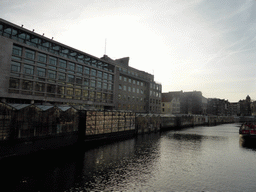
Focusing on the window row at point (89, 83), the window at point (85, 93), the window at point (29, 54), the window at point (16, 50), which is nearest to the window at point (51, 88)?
the window row at point (89, 83)

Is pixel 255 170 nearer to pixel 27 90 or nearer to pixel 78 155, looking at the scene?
pixel 78 155

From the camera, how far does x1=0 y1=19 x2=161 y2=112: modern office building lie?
154ft

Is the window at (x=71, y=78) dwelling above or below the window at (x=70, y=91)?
above

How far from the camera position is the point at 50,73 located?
56.7 m

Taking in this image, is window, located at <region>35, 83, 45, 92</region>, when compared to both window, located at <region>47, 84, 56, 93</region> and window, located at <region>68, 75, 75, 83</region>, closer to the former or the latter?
window, located at <region>47, 84, 56, 93</region>

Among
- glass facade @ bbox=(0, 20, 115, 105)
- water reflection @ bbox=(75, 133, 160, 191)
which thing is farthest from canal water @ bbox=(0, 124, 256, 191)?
glass facade @ bbox=(0, 20, 115, 105)

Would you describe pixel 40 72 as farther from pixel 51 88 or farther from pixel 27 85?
pixel 51 88

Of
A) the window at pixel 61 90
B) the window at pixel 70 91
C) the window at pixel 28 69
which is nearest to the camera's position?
the window at pixel 28 69

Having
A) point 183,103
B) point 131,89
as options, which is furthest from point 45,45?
point 183,103

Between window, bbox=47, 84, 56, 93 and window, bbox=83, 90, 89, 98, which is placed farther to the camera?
window, bbox=83, 90, 89, 98

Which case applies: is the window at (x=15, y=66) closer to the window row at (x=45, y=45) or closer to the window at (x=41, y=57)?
the window at (x=41, y=57)

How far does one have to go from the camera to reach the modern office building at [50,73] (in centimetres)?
4688

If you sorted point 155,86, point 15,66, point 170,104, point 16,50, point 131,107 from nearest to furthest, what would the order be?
point 15,66 < point 16,50 < point 131,107 < point 155,86 < point 170,104

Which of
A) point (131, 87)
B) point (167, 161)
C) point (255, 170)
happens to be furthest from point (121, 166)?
point (131, 87)
